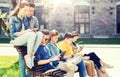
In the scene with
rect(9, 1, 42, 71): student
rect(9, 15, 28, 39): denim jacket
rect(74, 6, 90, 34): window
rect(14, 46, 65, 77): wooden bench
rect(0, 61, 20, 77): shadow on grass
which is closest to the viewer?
rect(9, 1, 42, 71): student

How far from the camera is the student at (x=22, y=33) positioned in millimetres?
5668

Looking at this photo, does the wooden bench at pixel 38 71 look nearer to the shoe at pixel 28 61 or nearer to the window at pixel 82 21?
the shoe at pixel 28 61

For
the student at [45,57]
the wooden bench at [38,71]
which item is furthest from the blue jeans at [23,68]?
the student at [45,57]

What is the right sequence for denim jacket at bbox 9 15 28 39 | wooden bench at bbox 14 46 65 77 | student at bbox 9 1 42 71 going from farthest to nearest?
1. denim jacket at bbox 9 15 28 39
2. wooden bench at bbox 14 46 65 77
3. student at bbox 9 1 42 71

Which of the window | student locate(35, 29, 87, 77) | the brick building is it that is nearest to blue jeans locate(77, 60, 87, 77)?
student locate(35, 29, 87, 77)

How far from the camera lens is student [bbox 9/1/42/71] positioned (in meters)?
5.67

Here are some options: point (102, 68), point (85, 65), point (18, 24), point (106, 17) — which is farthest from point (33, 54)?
point (106, 17)

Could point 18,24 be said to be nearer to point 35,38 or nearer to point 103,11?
point 35,38

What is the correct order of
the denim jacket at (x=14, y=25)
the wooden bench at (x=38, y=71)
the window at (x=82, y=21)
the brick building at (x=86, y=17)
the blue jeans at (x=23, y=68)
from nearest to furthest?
the wooden bench at (x=38, y=71) → the denim jacket at (x=14, y=25) → the blue jeans at (x=23, y=68) → the brick building at (x=86, y=17) → the window at (x=82, y=21)

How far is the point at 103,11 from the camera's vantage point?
92.0 feet

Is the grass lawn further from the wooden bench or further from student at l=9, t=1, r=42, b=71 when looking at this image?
the wooden bench

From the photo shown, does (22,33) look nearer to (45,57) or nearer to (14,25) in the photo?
(14,25)

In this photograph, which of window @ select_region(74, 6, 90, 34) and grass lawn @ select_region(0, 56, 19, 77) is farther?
window @ select_region(74, 6, 90, 34)

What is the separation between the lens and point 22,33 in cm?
590
